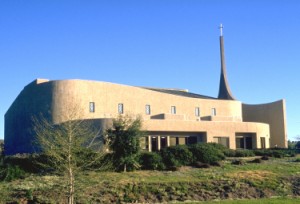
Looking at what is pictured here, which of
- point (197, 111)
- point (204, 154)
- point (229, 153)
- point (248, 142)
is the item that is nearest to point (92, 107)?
point (197, 111)

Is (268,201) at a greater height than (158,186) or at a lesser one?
lesser

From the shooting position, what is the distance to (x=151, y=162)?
99.8 ft

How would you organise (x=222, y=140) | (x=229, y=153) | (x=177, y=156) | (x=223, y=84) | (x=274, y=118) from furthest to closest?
(x=223, y=84), (x=274, y=118), (x=222, y=140), (x=229, y=153), (x=177, y=156)

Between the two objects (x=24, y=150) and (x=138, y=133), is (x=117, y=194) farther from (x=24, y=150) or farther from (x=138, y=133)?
(x=24, y=150)

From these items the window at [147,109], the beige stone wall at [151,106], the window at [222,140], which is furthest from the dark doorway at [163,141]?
the window at [222,140]

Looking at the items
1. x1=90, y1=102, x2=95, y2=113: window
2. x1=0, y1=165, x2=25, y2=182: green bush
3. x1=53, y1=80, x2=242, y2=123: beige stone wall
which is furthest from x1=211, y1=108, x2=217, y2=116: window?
x1=0, y1=165, x2=25, y2=182: green bush

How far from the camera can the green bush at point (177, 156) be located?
31.0m

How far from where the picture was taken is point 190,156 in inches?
1278

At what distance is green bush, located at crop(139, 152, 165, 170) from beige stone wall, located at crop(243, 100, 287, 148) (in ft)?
116

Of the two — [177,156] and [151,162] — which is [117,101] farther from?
[151,162]

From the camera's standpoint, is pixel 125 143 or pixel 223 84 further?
pixel 223 84

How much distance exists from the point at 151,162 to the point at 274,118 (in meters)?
37.3

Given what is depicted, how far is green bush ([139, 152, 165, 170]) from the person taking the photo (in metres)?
30.3

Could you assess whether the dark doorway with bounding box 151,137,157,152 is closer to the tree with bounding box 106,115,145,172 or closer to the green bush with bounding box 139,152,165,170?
the green bush with bounding box 139,152,165,170
